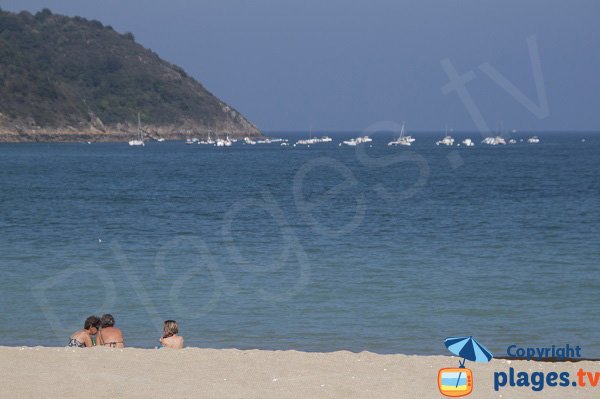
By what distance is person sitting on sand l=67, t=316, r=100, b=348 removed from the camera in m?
13.6

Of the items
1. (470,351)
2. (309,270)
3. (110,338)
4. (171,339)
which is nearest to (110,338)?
(110,338)

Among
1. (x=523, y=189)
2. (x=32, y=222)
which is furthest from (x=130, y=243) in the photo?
(x=523, y=189)

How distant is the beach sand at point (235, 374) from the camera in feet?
35.8

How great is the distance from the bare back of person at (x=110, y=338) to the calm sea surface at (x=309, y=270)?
6.22ft

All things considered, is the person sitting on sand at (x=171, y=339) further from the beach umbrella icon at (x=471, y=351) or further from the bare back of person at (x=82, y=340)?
the beach umbrella icon at (x=471, y=351)

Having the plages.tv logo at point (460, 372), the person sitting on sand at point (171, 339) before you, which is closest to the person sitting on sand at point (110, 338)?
the person sitting on sand at point (171, 339)

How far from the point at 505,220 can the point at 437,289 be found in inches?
725

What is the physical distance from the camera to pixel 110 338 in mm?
13930

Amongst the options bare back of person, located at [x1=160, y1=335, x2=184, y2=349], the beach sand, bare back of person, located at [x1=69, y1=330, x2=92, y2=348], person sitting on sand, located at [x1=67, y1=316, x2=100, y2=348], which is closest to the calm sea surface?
person sitting on sand, located at [x1=67, y1=316, x2=100, y2=348]

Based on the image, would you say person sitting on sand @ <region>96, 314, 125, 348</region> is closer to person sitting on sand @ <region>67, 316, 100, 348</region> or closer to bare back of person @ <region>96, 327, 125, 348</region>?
bare back of person @ <region>96, 327, 125, 348</region>

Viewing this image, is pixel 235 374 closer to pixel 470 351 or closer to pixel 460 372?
pixel 460 372

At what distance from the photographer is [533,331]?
17.0m

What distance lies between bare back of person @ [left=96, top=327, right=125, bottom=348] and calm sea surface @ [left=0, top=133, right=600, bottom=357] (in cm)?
189

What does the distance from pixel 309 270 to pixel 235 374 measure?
1253cm
